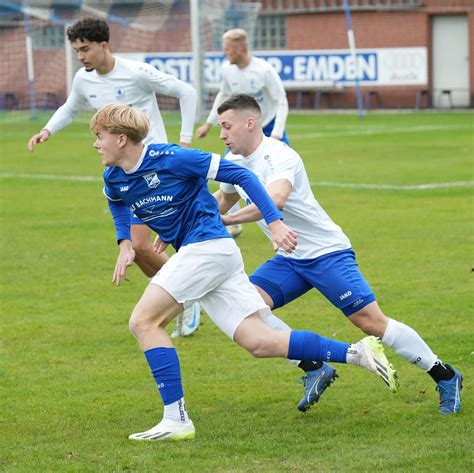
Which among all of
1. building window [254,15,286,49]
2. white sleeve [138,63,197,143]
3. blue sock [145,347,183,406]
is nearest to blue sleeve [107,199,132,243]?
blue sock [145,347,183,406]

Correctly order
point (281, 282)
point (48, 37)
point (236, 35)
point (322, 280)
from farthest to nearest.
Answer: point (48, 37), point (236, 35), point (281, 282), point (322, 280)

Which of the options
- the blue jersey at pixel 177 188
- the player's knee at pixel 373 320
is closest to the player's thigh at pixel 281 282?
the player's knee at pixel 373 320

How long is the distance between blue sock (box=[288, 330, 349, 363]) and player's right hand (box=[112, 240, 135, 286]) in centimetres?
104

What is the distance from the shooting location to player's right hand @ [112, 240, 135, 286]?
6676 millimetres

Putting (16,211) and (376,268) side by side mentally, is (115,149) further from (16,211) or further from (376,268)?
(16,211)

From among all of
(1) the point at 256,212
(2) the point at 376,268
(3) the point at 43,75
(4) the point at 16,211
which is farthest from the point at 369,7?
(1) the point at 256,212

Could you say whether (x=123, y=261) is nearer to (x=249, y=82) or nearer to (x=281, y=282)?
(x=281, y=282)

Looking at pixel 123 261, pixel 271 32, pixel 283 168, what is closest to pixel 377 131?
pixel 271 32

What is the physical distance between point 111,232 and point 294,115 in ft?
84.2

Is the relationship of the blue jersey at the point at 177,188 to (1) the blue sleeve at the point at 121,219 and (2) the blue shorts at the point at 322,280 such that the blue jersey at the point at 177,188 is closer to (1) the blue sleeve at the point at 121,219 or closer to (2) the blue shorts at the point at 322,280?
(1) the blue sleeve at the point at 121,219

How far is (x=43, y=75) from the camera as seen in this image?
4069 centimetres

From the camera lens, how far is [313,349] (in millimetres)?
6355

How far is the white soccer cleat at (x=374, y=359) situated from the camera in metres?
6.24

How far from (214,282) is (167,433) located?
839 mm
